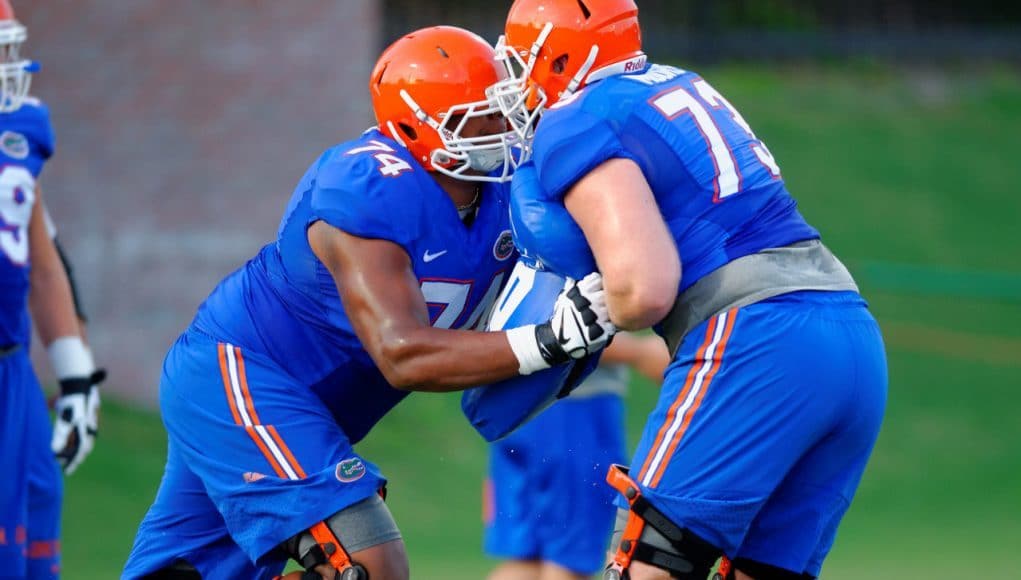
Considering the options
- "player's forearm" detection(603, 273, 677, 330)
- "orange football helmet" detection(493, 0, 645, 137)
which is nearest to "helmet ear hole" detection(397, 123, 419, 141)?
"orange football helmet" detection(493, 0, 645, 137)

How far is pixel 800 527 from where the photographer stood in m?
3.81

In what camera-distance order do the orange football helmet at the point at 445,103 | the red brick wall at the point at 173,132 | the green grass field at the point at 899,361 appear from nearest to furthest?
the orange football helmet at the point at 445,103, the green grass field at the point at 899,361, the red brick wall at the point at 173,132

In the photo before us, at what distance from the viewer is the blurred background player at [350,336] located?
12.7 ft

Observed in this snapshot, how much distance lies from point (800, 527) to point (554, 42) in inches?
54.7

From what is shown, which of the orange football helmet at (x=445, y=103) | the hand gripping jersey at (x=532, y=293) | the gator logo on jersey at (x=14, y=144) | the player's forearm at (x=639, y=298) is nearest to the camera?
the player's forearm at (x=639, y=298)

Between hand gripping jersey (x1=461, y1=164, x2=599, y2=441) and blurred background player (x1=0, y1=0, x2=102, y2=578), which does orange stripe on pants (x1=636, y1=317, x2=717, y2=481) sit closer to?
hand gripping jersey (x1=461, y1=164, x2=599, y2=441)

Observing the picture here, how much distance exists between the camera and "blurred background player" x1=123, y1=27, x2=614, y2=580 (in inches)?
153

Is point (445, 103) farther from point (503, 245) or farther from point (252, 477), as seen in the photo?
point (252, 477)

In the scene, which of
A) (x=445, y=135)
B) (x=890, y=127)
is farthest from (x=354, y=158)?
(x=890, y=127)

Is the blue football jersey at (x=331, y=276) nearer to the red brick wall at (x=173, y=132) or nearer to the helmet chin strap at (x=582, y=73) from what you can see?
the helmet chin strap at (x=582, y=73)

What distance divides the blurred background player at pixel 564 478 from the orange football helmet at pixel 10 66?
2.51 metres

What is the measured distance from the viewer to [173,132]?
400 inches

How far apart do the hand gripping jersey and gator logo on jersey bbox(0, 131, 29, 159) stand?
6.86 feet

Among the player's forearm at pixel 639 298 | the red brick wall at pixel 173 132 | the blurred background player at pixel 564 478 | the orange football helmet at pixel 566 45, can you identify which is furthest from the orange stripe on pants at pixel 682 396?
the red brick wall at pixel 173 132
